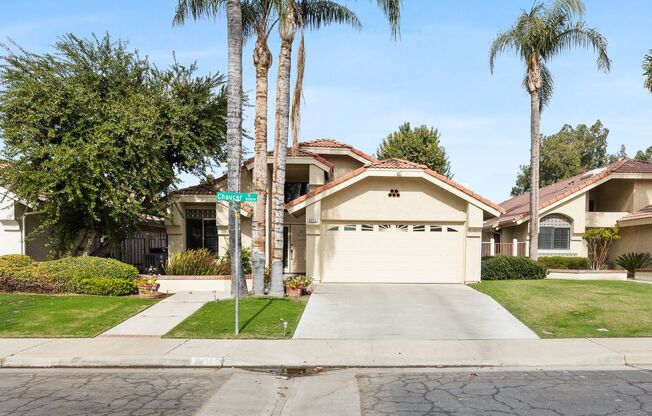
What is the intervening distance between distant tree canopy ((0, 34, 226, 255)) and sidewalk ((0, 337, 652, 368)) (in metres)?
6.32

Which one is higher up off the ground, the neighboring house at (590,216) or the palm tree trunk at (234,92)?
the palm tree trunk at (234,92)

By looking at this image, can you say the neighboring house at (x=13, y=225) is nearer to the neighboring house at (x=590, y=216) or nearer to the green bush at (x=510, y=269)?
the green bush at (x=510, y=269)

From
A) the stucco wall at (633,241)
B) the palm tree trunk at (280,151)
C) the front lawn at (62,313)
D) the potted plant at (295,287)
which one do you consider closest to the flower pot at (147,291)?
the front lawn at (62,313)

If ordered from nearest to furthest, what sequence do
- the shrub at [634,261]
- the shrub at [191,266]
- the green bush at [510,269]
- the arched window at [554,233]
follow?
the shrub at [191,266]
the green bush at [510,269]
the shrub at [634,261]
the arched window at [554,233]

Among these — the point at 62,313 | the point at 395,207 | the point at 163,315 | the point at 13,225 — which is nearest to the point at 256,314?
the point at 163,315

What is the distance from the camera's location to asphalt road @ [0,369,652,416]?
5.98m

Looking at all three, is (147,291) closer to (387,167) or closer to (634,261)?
(387,167)

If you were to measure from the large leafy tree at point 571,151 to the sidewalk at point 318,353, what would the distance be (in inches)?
1555

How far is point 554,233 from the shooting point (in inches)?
907

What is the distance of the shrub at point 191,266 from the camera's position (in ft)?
51.7

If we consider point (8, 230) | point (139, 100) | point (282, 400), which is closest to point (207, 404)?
point (282, 400)

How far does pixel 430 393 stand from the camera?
668 centimetres

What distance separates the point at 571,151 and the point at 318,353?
4332 centimetres

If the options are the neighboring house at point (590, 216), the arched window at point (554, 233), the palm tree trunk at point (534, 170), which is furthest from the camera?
the arched window at point (554, 233)
